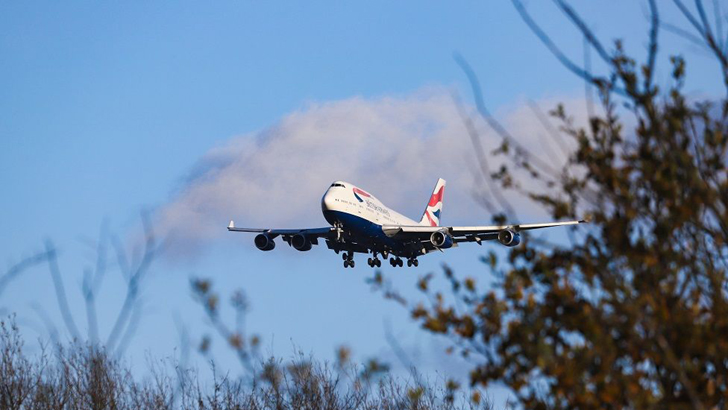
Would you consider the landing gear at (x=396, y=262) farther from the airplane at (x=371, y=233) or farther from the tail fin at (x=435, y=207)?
the tail fin at (x=435, y=207)

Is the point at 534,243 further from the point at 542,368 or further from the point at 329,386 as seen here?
the point at 329,386

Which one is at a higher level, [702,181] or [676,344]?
[702,181]

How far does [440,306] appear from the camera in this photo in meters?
8.18

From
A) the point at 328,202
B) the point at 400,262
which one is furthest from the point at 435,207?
the point at 328,202

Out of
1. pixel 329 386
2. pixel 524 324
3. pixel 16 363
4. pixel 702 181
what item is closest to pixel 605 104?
pixel 702 181

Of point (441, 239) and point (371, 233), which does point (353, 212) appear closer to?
point (371, 233)

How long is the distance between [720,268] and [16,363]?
2911cm

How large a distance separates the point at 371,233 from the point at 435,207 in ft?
77.8

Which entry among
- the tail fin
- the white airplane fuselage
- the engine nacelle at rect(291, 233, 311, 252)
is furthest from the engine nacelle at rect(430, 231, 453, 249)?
the tail fin

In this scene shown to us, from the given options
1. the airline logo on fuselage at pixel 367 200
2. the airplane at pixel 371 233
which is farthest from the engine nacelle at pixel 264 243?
the airline logo on fuselage at pixel 367 200

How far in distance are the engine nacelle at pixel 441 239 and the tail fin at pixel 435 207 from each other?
17.6 metres

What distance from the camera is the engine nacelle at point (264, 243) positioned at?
5853 cm

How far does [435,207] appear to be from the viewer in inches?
2977

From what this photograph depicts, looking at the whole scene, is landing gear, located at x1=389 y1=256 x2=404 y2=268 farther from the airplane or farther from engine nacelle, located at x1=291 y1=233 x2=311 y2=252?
engine nacelle, located at x1=291 y1=233 x2=311 y2=252
